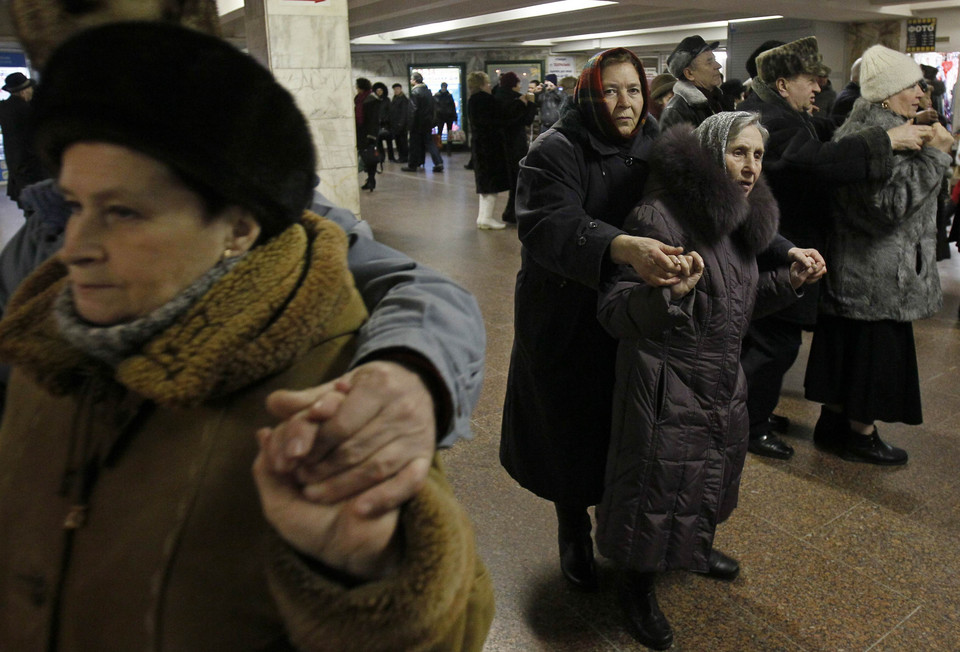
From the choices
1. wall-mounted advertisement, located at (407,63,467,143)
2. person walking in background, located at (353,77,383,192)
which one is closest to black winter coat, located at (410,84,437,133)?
person walking in background, located at (353,77,383,192)

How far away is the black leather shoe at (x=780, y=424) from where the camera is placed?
3.92 metres

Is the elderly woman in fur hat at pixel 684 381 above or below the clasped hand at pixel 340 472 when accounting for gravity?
below

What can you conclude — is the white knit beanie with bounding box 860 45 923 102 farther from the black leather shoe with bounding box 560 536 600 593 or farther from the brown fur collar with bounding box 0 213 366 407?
the brown fur collar with bounding box 0 213 366 407

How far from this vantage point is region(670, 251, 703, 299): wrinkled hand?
6.34ft

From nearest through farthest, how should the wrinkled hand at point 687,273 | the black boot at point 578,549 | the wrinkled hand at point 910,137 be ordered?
the wrinkled hand at point 687,273 → the black boot at point 578,549 → the wrinkled hand at point 910,137

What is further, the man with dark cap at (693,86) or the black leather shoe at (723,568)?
the man with dark cap at (693,86)

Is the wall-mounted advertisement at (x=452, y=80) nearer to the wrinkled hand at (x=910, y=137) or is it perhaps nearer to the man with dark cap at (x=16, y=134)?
the man with dark cap at (x=16, y=134)

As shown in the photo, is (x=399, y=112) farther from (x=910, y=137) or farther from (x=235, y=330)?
(x=235, y=330)

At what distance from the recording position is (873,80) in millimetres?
3336

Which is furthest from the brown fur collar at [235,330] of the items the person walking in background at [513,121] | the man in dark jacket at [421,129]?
the man in dark jacket at [421,129]

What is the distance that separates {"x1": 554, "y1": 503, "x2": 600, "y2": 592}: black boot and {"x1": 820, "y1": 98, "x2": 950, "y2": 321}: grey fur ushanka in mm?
1666

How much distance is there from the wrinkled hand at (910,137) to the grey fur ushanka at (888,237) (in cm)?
5

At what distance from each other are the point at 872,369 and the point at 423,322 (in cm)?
316

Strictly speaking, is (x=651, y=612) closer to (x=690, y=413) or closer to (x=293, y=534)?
(x=690, y=413)
